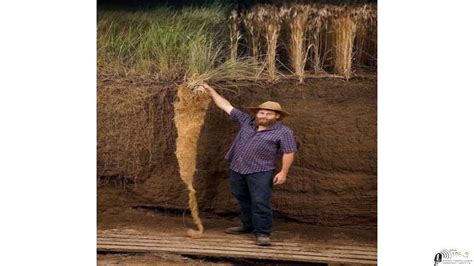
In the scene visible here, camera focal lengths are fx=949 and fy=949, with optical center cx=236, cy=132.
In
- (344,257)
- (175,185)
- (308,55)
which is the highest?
(308,55)

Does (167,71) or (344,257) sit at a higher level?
(167,71)

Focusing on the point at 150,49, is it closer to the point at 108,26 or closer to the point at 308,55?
the point at 108,26

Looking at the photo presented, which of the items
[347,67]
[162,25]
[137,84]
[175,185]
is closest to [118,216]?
[175,185]

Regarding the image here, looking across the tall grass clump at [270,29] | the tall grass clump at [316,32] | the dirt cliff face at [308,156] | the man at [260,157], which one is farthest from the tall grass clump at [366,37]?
the man at [260,157]

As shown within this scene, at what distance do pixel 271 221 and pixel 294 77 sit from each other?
1131 mm

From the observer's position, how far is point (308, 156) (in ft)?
24.1

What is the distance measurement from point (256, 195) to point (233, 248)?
17.3 inches

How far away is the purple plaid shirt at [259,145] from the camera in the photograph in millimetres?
7078

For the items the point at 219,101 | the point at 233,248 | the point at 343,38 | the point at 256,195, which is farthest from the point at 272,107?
the point at 233,248

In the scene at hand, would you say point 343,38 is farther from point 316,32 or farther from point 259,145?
point 259,145

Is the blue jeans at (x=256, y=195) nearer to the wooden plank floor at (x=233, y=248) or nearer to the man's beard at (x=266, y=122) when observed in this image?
the wooden plank floor at (x=233, y=248)

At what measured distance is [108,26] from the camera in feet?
24.6

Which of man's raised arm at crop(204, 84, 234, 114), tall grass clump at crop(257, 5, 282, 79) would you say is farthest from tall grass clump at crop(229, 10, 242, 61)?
man's raised arm at crop(204, 84, 234, 114)

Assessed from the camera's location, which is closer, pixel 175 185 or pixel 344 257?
pixel 344 257
